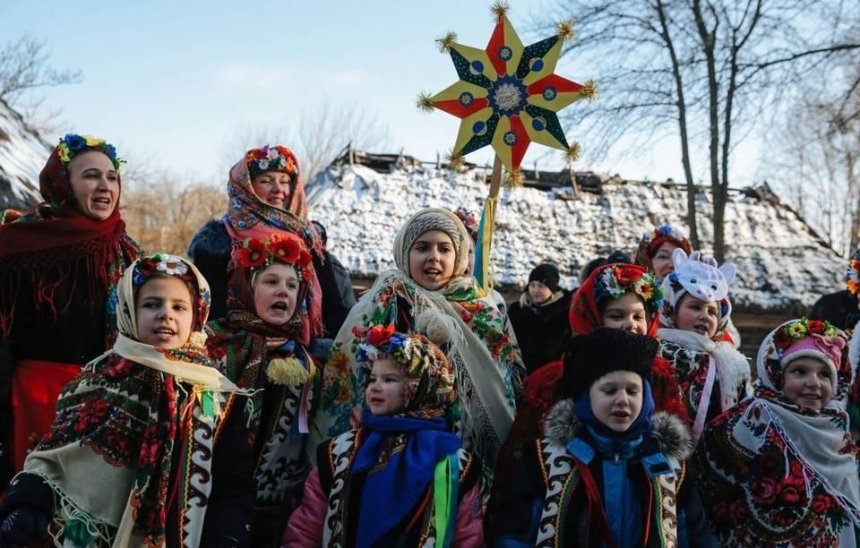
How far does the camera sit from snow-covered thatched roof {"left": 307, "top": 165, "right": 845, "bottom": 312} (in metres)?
14.5

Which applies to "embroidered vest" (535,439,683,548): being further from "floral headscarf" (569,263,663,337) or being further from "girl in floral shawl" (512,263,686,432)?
"floral headscarf" (569,263,663,337)

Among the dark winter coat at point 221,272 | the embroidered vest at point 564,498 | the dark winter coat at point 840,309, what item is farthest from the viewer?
the dark winter coat at point 840,309

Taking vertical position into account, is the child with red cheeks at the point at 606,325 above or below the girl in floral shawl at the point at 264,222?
below

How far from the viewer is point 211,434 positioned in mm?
3219

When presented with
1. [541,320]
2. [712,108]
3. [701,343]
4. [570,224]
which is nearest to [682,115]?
[712,108]

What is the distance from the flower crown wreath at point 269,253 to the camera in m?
3.88

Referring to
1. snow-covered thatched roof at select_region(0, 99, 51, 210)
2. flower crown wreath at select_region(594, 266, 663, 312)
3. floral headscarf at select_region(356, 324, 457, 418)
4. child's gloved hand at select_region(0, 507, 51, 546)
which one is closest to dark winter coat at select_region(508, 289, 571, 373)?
flower crown wreath at select_region(594, 266, 663, 312)

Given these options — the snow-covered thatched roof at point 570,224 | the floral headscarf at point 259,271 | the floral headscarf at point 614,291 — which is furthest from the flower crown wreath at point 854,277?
the snow-covered thatched roof at point 570,224

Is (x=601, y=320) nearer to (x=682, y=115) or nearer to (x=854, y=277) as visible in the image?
(x=854, y=277)

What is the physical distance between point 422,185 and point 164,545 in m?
13.5

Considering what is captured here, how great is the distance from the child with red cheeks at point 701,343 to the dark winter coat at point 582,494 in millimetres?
571

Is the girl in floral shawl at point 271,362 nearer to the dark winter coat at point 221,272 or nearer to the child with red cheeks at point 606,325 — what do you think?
the dark winter coat at point 221,272

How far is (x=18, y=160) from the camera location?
9.13 metres

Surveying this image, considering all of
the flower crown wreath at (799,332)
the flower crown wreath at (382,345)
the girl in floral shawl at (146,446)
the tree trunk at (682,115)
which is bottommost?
Result: the girl in floral shawl at (146,446)
